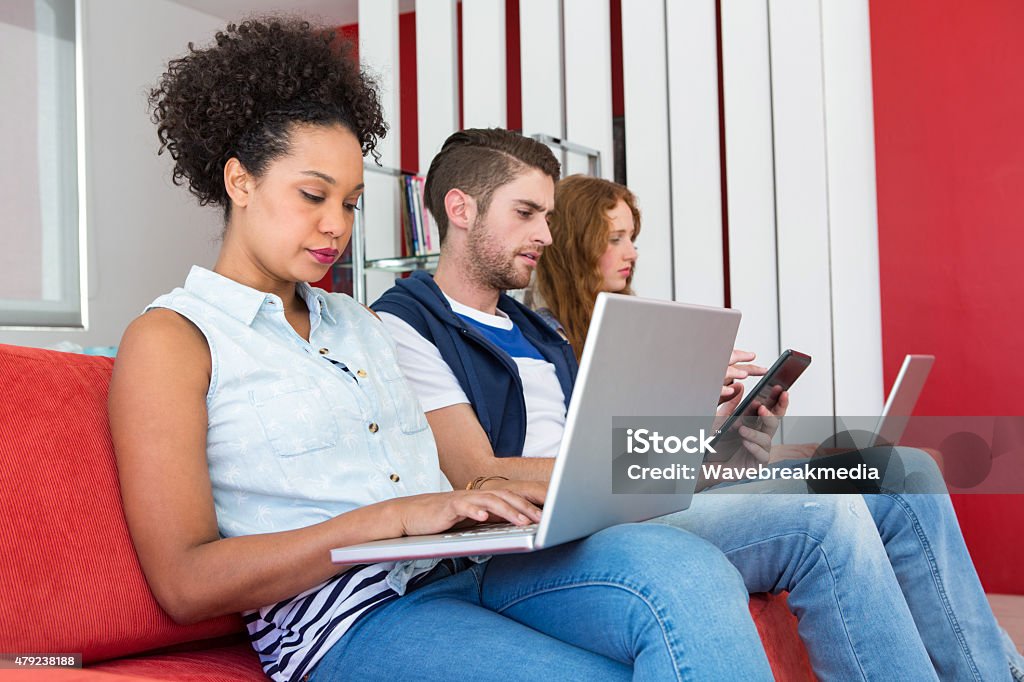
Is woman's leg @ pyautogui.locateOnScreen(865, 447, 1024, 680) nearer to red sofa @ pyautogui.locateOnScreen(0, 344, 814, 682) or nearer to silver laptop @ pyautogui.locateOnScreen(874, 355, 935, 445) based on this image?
silver laptop @ pyautogui.locateOnScreen(874, 355, 935, 445)

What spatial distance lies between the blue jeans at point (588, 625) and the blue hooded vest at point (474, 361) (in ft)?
2.09

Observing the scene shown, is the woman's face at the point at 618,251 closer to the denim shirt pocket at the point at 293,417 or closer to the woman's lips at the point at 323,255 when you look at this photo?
the woman's lips at the point at 323,255

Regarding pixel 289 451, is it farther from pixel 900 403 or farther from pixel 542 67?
pixel 542 67

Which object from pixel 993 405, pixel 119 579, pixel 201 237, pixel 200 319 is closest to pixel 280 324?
pixel 200 319

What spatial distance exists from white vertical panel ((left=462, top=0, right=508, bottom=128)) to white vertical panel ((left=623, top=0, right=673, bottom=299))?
0.51 m

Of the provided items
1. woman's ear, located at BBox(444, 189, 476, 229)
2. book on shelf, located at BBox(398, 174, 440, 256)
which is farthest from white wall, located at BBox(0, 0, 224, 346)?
woman's ear, located at BBox(444, 189, 476, 229)

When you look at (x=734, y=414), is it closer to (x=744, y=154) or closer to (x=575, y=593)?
(x=575, y=593)

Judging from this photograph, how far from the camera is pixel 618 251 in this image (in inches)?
105

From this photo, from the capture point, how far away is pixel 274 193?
4.14 ft

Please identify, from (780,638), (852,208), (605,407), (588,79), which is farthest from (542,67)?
(605,407)

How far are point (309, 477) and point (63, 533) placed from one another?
0.26 metres

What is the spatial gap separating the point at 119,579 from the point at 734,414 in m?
1.07

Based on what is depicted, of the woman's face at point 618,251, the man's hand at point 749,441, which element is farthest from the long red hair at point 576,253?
the man's hand at point 749,441

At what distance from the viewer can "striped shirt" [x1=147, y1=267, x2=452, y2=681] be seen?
1.09 metres
